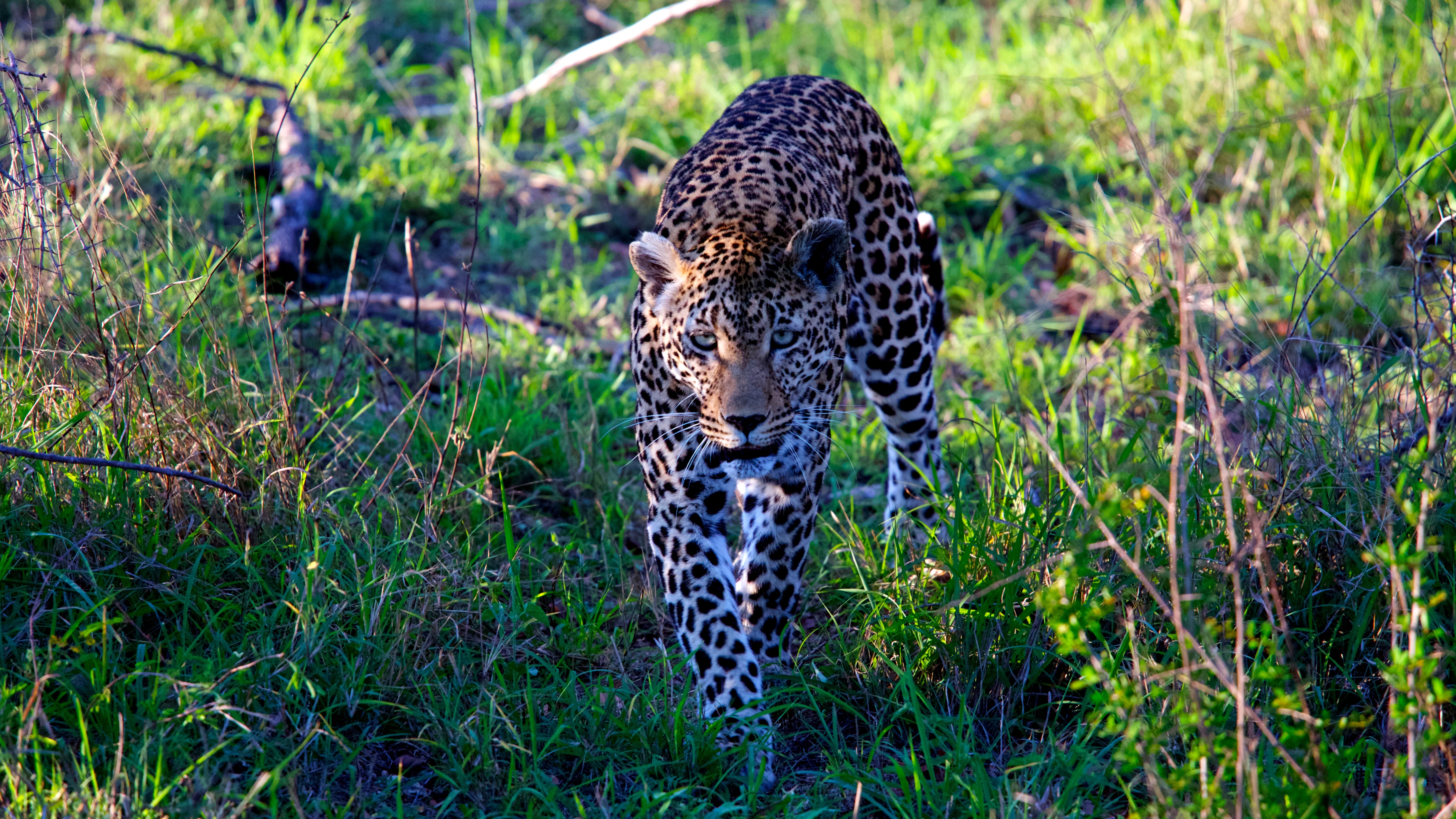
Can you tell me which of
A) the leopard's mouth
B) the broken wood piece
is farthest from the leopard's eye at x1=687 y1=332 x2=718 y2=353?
the broken wood piece

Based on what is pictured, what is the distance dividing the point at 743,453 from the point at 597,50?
4573mm

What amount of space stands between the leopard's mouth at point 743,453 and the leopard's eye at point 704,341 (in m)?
0.33

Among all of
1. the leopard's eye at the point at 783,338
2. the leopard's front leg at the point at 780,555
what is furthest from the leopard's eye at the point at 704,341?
the leopard's front leg at the point at 780,555

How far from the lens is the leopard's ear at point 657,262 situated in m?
4.14

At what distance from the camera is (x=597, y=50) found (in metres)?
7.84

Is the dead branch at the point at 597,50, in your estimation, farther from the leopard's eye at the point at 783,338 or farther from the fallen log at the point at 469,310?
the leopard's eye at the point at 783,338

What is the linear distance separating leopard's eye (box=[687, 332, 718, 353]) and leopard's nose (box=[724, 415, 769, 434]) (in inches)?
9.8

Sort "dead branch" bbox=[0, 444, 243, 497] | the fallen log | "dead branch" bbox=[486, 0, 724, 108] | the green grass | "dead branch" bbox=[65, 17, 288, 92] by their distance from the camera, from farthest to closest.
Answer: "dead branch" bbox=[486, 0, 724, 108] → "dead branch" bbox=[65, 17, 288, 92] → the fallen log → "dead branch" bbox=[0, 444, 243, 497] → the green grass

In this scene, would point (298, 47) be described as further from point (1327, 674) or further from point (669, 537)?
point (1327, 674)

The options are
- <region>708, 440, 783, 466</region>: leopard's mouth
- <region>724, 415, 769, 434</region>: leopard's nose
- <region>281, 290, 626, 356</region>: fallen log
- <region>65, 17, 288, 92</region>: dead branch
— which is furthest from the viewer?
<region>65, 17, 288, 92</region>: dead branch

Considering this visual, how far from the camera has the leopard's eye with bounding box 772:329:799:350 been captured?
4.14 meters

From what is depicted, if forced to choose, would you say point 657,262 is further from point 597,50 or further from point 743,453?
point 597,50

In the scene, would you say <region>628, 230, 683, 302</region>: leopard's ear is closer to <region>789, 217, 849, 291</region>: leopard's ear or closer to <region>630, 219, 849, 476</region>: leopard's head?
<region>630, 219, 849, 476</region>: leopard's head

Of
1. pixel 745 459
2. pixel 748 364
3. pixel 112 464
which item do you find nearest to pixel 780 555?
pixel 745 459
